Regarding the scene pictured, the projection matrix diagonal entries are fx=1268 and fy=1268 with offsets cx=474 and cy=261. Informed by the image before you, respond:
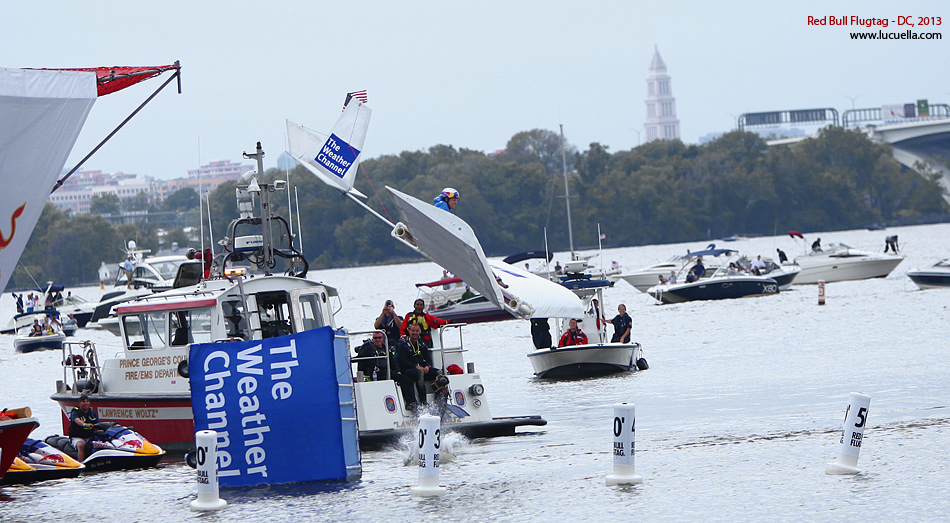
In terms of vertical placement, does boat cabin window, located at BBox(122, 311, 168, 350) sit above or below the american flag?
below

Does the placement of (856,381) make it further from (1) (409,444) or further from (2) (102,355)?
(2) (102,355)

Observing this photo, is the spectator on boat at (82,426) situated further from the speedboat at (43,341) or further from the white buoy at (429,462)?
the speedboat at (43,341)

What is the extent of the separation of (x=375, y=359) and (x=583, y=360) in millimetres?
10996

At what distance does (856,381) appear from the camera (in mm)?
28000

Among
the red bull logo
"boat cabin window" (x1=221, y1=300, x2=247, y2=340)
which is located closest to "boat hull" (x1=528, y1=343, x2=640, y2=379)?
"boat cabin window" (x1=221, y1=300, x2=247, y2=340)

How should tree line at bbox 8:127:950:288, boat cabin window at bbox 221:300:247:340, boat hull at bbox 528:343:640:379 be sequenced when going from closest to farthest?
boat cabin window at bbox 221:300:247:340 < boat hull at bbox 528:343:640:379 < tree line at bbox 8:127:950:288

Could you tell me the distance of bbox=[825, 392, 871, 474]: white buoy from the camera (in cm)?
1527

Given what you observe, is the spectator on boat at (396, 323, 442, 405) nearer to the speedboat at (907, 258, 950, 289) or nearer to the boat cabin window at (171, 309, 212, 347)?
the boat cabin window at (171, 309, 212, 347)

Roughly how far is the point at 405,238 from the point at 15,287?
6412 inches

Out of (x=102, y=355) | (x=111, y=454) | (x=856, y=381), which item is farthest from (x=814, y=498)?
(x=102, y=355)

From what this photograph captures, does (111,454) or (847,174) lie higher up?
(847,174)

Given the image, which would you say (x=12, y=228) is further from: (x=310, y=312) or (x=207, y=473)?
(x=310, y=312)

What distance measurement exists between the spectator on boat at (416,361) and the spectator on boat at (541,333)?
11.1 meters

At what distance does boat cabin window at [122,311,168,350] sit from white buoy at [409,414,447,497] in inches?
304
